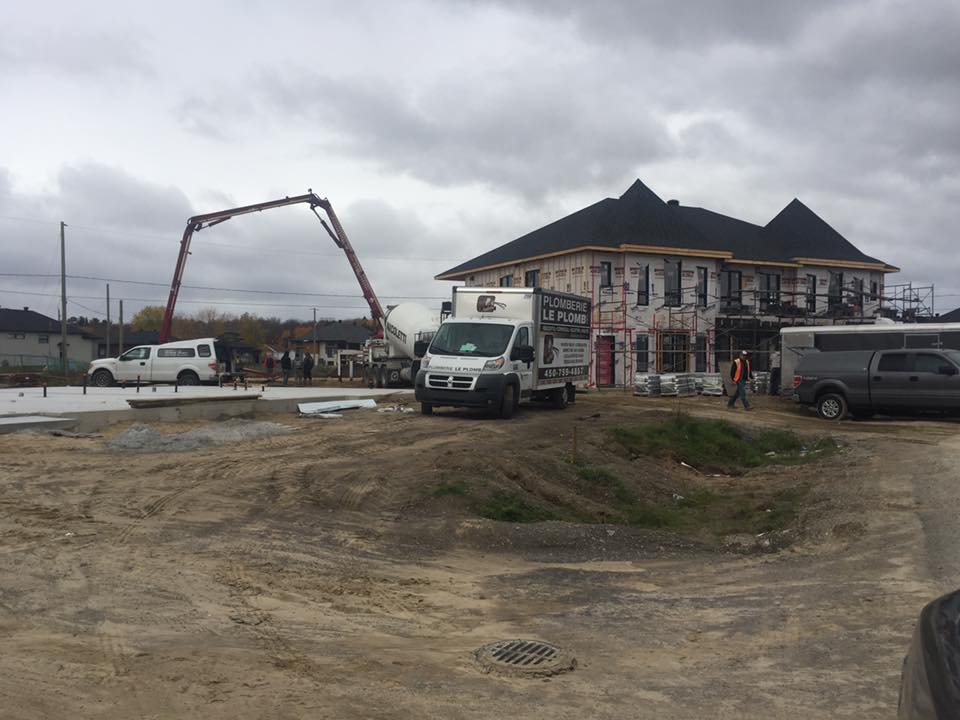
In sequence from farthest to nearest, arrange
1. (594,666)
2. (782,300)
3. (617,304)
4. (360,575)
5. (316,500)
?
(782,300)
(617,304)
(316,500)
(360,575)
(594,666)

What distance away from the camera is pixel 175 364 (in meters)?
29.6

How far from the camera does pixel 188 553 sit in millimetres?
7004

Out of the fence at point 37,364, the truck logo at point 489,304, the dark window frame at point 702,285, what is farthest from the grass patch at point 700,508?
the fence at point 37,364

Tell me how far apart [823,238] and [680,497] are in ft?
120

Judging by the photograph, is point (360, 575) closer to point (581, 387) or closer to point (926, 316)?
point (581, 387)

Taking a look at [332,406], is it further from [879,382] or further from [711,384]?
[711,384]

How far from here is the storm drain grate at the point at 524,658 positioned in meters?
4.46

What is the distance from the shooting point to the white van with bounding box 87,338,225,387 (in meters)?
29.6

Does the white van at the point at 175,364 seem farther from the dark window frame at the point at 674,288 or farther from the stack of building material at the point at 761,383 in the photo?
the stack of building material at the point at 761,383

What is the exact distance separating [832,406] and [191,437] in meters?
15.6

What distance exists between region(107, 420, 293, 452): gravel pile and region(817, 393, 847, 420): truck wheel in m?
13.5

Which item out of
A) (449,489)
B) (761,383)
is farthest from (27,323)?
(449,489)

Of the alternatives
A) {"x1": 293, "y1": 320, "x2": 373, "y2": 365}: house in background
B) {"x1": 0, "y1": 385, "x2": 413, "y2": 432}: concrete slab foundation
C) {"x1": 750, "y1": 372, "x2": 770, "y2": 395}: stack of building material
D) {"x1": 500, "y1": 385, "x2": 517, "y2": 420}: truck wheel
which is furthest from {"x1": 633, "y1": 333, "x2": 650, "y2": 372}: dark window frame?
{"x1": 293, "y1": 320, "x2": 373, "y2": 365}: house in background

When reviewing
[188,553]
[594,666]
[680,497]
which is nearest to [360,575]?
[188,553]
